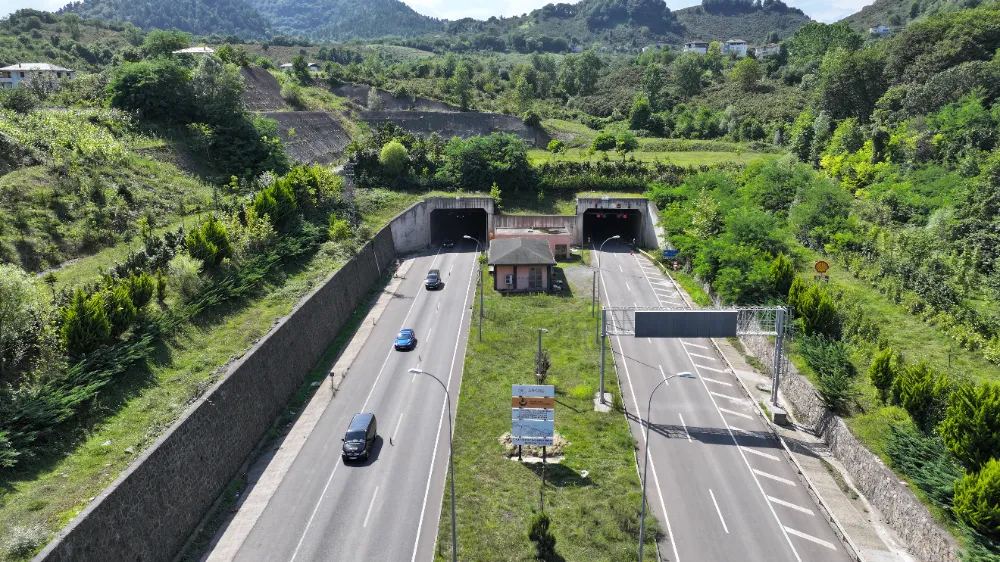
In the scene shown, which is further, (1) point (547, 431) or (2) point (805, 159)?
(2) point (805, 159)

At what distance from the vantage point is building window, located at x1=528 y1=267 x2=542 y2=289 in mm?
59906

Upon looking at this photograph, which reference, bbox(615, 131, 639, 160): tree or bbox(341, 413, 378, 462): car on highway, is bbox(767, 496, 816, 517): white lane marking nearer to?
bbox(341, 413, 378, 462): car on highway

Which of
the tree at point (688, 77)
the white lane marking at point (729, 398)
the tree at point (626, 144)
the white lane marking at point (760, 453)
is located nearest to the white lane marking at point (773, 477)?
the white lane marking at point (760, 453)

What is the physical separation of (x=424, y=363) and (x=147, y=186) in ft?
94.9

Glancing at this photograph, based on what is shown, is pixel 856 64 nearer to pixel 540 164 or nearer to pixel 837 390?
pixel 540 164

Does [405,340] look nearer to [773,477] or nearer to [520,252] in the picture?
[520,252]

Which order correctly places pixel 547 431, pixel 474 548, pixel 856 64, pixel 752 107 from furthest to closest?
pixel 752 107, pixel 856 64, pixel 547 431, pixel 474 548

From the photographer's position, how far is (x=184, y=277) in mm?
39094

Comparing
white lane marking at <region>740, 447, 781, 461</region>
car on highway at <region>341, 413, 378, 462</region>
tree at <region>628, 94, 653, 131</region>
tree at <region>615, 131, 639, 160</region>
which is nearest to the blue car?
car on highway at <region>341, 413, 378, 462</region>

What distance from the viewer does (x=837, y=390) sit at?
3425 centimetres

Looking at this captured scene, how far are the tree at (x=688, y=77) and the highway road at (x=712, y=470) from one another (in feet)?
317

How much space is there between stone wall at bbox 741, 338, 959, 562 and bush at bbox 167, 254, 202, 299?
38643 mm

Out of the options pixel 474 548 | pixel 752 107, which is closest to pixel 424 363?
pixel 474 548

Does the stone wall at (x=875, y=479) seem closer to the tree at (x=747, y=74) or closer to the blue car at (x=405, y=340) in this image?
the blue car at (x=405, y=340)
